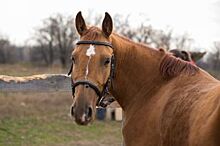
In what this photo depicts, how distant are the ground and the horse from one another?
4310mm

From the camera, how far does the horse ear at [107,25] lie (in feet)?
12.2

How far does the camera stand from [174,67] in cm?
374

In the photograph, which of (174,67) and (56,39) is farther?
(56,39)

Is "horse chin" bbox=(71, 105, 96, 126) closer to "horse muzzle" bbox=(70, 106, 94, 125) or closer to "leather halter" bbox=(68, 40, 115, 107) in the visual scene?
"horse muzzle" bbox=(70, 106, 94, 125)

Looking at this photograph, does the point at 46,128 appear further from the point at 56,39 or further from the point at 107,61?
the point at 56,39

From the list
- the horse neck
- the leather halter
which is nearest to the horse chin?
the leather halter

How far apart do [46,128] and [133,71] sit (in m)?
5.73

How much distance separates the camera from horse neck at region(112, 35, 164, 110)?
3.94 meters

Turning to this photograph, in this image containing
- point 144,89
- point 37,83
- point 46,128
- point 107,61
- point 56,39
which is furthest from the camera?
point 56,39

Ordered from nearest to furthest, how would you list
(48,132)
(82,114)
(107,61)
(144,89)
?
(82,114)
(107,61)
(144,89)
(48,132)

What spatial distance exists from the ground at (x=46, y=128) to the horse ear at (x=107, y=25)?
4.55 m

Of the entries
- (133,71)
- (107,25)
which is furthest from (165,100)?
(107,25)

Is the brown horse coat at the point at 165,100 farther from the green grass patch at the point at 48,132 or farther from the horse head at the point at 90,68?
the green grass patch at the point at 48,132

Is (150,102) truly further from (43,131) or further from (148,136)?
(43,131)
